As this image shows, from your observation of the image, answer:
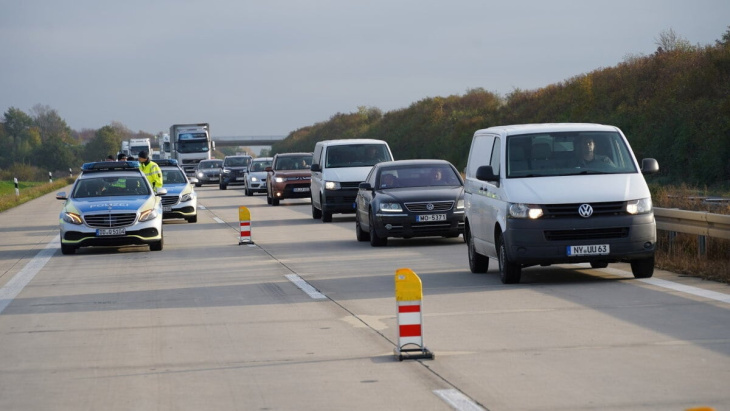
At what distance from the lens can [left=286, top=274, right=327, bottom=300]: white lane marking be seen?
44.9 feet

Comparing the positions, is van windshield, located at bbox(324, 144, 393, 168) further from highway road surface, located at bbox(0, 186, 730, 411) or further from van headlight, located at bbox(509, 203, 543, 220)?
van headlight, located at bbox(509, 203, 543, 220)

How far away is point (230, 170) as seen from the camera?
60.2 m

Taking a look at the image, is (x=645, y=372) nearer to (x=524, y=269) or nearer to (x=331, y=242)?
(x=524, y=269)

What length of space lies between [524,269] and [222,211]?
69.9ft

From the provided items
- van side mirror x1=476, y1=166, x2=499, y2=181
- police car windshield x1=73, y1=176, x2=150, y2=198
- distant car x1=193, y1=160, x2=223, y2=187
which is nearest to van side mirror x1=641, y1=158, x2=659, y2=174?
van side mirror x1=476, y1=166, x2=499, y2=181

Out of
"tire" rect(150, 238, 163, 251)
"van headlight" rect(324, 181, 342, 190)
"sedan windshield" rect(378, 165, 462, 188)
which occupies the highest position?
"sedan windshield" rect(378, 165, 462, 188)

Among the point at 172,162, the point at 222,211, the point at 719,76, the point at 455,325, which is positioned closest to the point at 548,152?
the point at 455,325

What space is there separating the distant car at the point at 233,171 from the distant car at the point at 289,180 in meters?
19.1

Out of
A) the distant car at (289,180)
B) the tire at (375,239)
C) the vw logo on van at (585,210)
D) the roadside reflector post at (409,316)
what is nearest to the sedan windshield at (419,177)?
the tire at (375,239)

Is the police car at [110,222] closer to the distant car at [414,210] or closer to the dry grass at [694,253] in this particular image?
the distant car at [414,210]

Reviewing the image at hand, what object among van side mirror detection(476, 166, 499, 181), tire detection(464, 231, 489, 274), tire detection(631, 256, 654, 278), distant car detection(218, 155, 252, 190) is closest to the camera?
tire detection(631, 256, 654, 278)

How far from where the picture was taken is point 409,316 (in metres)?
9.05

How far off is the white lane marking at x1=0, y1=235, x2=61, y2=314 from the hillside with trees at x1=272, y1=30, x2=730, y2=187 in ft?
64.1

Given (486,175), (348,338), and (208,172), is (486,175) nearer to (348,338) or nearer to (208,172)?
(348,338)
